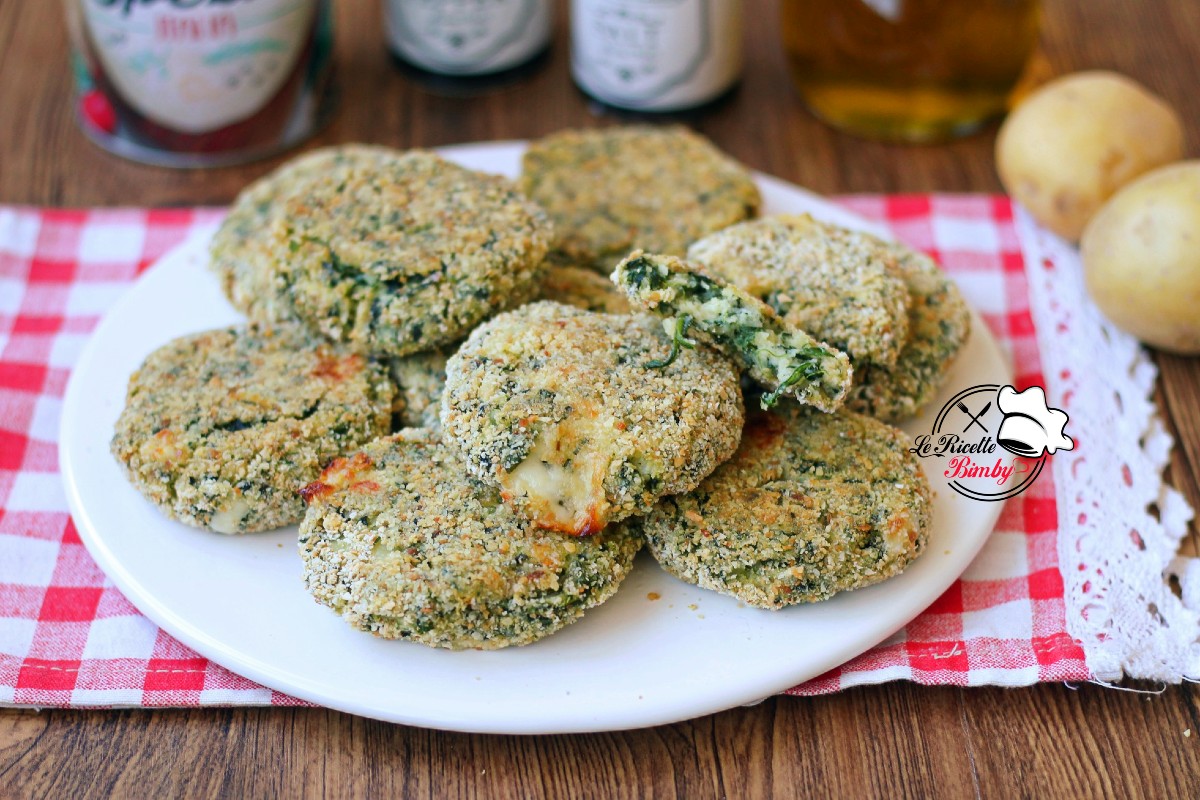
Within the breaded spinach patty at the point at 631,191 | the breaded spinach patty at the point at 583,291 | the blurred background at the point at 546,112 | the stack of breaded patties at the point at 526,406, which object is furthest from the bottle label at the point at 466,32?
the breaded spinach patty at the point at 583,291

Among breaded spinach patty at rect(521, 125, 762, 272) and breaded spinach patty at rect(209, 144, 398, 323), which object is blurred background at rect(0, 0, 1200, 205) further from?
breaded spinach patty at rect(521, 125, 762, 272)

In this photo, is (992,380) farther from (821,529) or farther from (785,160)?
(785,160)

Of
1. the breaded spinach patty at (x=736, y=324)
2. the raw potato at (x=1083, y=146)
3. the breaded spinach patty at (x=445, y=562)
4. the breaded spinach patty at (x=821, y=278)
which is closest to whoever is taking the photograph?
the breaded spinach patty at (x=445, y=562)

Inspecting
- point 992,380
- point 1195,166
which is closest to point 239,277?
point 992,380

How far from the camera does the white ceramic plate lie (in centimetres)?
163

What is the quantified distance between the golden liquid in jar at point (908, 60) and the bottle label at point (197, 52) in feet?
4.08

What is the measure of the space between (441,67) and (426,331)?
1447 mm

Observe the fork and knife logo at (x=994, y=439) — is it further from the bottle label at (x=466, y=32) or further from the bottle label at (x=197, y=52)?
the bottle label at (x=197, y=52)

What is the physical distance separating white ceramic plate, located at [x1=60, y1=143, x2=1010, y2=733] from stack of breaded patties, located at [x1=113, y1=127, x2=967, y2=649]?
0.05 meters

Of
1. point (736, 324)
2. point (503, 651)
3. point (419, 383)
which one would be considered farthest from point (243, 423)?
point (736, 324)

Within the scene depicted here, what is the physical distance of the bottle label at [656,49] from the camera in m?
2.81

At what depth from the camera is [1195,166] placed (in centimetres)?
235

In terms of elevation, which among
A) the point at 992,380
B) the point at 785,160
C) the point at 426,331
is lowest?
the point at 785,160

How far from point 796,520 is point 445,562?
512 mm
